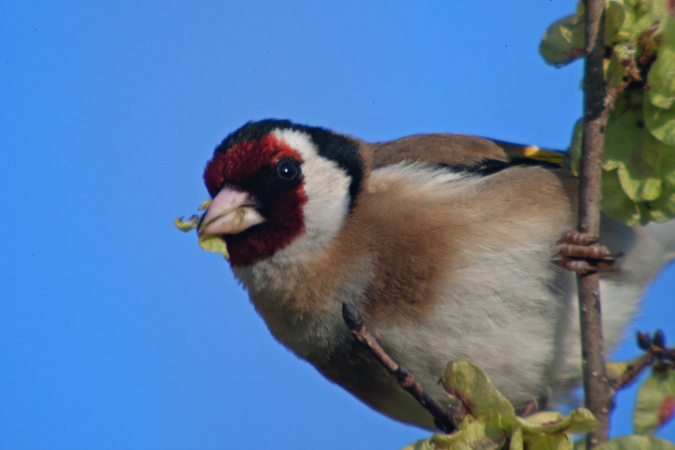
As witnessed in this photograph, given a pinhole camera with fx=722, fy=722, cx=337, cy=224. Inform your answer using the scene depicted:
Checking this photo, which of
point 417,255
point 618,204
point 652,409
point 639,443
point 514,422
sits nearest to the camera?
point 639,443

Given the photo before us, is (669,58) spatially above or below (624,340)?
above

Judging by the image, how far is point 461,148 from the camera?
2.67 metres

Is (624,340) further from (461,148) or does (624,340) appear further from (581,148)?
(581,148)

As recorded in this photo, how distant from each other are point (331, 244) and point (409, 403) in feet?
2.06

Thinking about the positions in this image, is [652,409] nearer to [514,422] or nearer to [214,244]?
[514,422]

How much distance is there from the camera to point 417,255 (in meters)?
2.26

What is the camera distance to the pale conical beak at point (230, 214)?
7.77ft

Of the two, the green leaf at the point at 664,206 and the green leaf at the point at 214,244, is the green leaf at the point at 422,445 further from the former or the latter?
the green leaf at the point at 214,244

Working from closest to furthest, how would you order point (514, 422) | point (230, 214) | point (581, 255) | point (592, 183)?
point (514, 422)
point (592, 183)
point (581, 255)
point (230, 214)

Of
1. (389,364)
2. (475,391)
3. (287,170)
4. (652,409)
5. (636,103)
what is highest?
(287,170)

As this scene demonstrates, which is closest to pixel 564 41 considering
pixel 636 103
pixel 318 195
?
pixel 636 103

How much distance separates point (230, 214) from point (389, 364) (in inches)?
40.3

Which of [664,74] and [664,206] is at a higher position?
[664,74]

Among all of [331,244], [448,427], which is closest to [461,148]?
[331,244]
